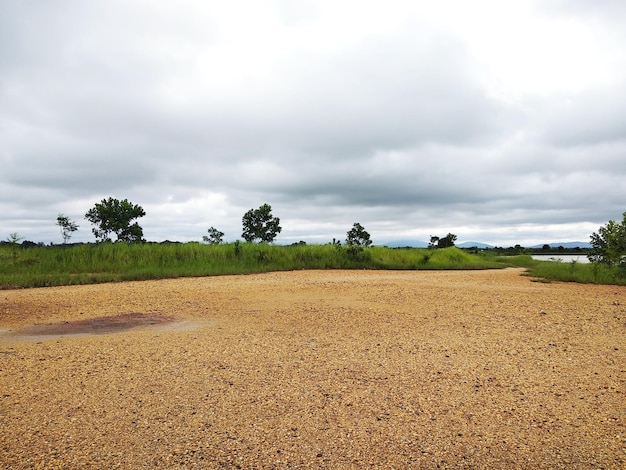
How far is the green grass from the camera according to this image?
13617 millimetres

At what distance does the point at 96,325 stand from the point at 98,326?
10cm

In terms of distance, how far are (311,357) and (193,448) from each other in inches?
87.3

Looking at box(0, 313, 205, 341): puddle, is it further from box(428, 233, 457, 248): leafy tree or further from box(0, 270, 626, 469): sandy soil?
box(428, 233, 457, 248): leafy tree

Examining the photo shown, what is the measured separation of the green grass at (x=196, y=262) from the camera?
44.7ft

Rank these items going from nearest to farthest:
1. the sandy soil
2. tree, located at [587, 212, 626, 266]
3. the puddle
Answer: the sandy soil
the puddle
tree, located at [587, 212, 626, 266]

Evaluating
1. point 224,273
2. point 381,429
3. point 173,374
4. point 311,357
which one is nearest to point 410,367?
point 311,357

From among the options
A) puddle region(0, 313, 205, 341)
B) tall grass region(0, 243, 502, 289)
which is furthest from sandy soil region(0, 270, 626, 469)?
tall grass region(0, 243, 502, 289)

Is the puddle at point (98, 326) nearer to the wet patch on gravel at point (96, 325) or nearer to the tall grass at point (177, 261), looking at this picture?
the wet patch on gravel at point (96, 325)

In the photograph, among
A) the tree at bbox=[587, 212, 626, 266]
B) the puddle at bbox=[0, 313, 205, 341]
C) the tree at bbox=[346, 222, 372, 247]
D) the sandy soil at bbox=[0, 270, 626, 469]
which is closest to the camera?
the sandy soil at bbox=[0, 270, 626, 469]

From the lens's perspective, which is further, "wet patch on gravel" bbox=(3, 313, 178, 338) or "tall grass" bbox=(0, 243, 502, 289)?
"tall grass" bbox=(0, 243, 502, 289)

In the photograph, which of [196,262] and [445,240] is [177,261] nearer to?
[196,262]

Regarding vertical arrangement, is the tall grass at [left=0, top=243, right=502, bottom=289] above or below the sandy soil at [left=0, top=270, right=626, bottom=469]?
above

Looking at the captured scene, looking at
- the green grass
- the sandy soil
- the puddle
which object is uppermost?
the green grass

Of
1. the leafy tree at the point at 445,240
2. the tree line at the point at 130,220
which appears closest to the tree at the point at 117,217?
the tree line at the point at 130,220
